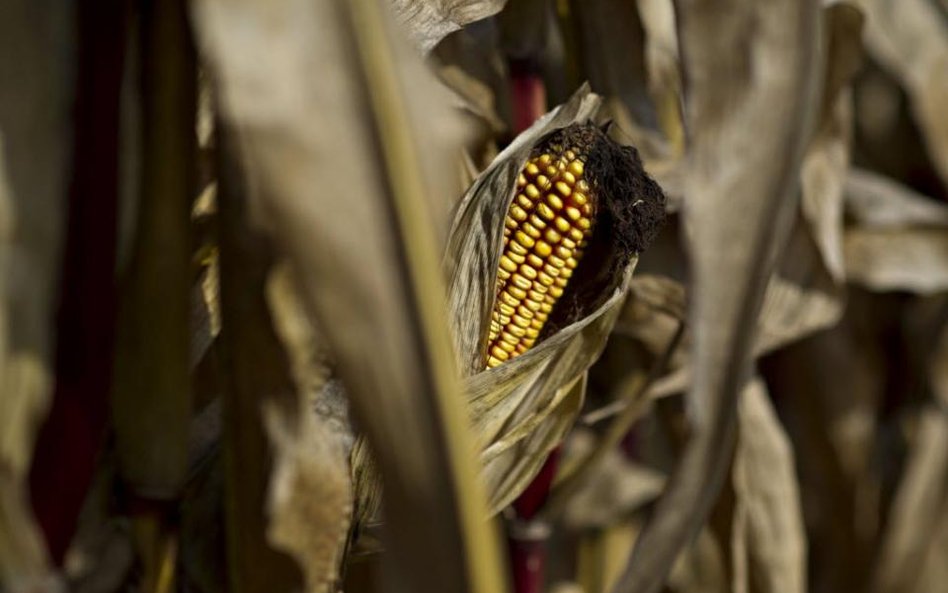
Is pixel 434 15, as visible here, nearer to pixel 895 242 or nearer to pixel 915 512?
pixel 895 242

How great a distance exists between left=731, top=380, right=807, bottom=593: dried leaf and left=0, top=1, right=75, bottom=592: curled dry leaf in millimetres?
589

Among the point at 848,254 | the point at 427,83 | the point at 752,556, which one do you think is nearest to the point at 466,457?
the point at 427,83

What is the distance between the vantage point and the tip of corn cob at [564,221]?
597mm

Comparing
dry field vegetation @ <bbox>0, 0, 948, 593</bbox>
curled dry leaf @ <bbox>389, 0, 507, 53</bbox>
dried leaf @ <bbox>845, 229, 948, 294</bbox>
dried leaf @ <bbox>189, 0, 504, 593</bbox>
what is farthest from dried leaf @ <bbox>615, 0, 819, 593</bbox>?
dried leaf @ <bbox>845, 229, 948, 294</bbox>

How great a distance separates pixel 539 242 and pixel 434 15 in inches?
5.0

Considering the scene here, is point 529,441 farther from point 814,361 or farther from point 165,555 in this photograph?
point 814,361

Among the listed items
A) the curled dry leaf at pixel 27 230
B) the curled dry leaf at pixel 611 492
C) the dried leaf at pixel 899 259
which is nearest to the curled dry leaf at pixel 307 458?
the curled dry leaf at pixel 27 230

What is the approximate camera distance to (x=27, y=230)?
568 millimetres

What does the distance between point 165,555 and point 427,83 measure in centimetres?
36

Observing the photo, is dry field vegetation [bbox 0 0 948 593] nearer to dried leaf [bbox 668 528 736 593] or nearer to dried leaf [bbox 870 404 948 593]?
dried leaf [bbox 668 528 736 593]

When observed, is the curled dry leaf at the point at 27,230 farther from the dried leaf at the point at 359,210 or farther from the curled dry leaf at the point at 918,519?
the curled dry leaf at the point at 918,519

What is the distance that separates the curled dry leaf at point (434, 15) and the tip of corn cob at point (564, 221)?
0.25ft

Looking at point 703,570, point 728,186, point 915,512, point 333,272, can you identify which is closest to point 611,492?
point 703,570

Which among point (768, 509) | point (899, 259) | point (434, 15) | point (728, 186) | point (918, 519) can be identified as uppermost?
point (434, 15)
